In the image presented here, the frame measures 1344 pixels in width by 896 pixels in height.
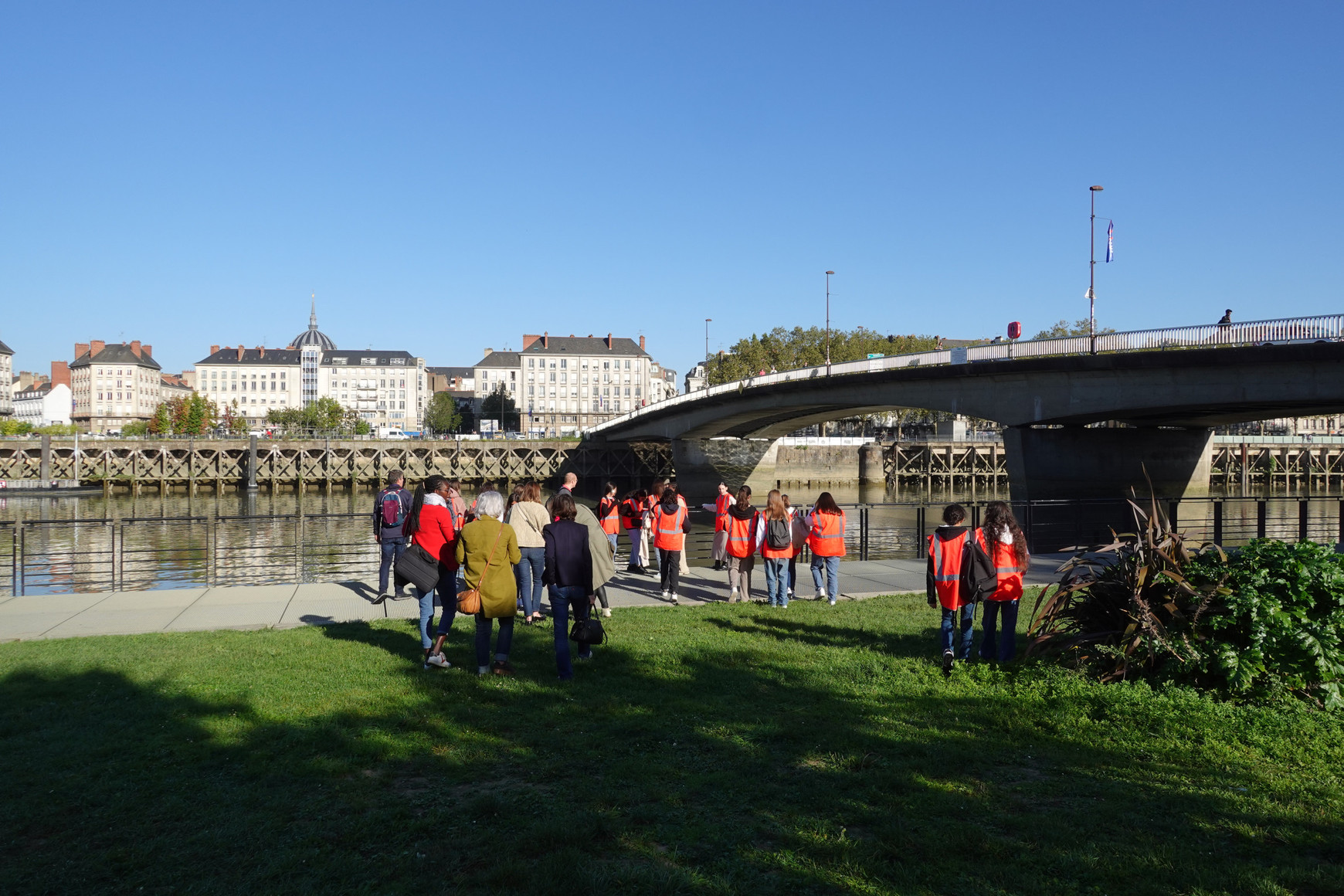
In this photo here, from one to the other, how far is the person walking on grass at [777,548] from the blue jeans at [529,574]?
2.99 m

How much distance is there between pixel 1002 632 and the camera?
8734mm

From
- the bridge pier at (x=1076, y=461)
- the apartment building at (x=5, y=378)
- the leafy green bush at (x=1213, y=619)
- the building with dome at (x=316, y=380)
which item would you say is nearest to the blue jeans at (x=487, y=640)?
the leafy green bush at (x=1213, y=619)

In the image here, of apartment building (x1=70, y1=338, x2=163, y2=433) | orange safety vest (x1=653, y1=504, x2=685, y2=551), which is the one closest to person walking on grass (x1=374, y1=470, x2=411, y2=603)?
orange safety vest (x1=653, y1=504, x2=685, y2=551)

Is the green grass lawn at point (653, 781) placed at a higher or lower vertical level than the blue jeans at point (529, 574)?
lower

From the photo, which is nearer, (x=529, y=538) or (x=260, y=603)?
(x=529, y=538)

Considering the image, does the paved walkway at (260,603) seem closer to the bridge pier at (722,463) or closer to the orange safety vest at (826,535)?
the orange safety vest at (826,535)

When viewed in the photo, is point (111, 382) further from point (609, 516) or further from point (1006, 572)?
point (1006, 572)

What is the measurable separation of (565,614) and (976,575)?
3646mm

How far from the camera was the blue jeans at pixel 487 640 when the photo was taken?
8.25 metres

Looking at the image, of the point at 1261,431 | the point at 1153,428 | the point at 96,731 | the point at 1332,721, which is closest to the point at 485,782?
the point at 96,731

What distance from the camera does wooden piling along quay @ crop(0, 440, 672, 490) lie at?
6612 cm

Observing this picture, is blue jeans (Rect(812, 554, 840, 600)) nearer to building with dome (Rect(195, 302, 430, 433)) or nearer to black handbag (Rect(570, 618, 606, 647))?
black handbag (Rect(570, 618, 606, 647))

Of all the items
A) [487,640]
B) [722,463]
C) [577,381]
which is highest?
[577,381]

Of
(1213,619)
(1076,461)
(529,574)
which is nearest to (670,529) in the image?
(529,574)
